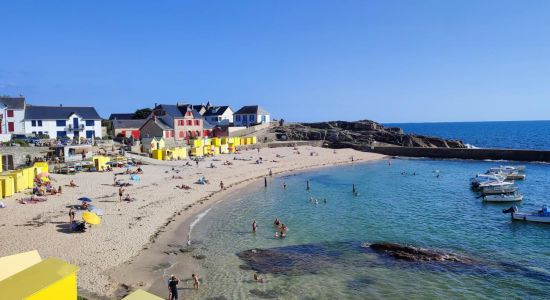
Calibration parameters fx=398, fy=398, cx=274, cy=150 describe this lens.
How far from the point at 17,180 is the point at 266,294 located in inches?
879

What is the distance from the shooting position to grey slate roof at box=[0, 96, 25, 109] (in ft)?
167

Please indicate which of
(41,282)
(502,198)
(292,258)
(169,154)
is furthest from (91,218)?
(502,198)

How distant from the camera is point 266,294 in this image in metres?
15.7

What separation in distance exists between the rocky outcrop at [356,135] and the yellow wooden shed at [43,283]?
67586mm

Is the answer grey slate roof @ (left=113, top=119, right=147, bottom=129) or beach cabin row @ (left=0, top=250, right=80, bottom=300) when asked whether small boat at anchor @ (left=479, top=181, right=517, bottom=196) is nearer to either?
beach cabin row @ (left=0, top=250, right=80, bottom=300)

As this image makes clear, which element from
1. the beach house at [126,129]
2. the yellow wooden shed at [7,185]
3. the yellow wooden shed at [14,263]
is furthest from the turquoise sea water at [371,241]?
the beach house at [126,129]

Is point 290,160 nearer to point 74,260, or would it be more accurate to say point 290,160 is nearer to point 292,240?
point 292,240

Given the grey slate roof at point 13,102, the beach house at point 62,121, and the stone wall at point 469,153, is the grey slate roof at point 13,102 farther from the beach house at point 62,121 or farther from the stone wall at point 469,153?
the stone wall at point 469,153

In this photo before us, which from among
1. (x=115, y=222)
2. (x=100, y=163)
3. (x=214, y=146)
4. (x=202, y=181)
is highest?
(x=214, y=146)

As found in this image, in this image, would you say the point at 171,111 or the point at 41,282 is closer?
the point at 41,282

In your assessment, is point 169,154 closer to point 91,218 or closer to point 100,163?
point 100,163

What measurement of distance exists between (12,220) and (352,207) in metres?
22.7

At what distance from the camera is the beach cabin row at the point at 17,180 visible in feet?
88.4

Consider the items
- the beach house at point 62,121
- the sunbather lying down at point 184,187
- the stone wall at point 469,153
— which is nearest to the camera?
the sunbather lying down at point 184,187
